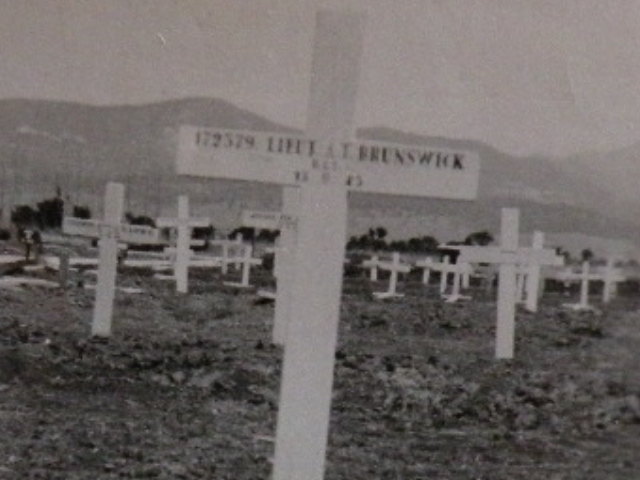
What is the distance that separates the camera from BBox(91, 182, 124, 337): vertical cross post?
321 centimetres

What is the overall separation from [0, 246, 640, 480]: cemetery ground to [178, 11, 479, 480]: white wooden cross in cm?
26

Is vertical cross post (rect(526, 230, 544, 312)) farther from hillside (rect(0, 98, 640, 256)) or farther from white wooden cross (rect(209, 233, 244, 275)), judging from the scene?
white wooden cross (rect(209, 233, 244, 275))

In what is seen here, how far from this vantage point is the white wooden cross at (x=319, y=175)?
2.67 m

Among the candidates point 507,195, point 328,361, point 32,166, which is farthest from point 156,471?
point 507,195

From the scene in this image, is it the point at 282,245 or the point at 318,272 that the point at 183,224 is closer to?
the point at 282,245

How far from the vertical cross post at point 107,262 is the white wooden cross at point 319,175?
62 centimetres

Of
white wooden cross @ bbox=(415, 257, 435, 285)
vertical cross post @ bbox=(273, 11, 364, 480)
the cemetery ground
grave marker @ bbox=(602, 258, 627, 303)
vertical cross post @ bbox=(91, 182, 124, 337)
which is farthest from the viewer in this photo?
white wooden cross @ bbox=(415, 257, 435, 285)

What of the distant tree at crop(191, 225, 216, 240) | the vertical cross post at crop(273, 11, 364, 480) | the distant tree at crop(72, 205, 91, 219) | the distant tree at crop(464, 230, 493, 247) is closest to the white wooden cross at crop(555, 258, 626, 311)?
the distant tree at crop(464, 230, 493, 247)

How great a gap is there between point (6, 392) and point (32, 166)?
0.74 m

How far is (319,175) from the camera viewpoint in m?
2.70

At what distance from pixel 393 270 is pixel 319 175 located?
2.34ft

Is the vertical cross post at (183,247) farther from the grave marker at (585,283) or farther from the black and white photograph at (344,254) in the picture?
the grave marker at (585,283)

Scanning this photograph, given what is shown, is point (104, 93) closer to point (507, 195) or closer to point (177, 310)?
point (177, 310)

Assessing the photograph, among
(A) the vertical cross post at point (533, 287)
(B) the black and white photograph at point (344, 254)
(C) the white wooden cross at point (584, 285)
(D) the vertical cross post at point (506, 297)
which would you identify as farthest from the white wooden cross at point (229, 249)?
(C) the white wooden cross at point (584, 285)
